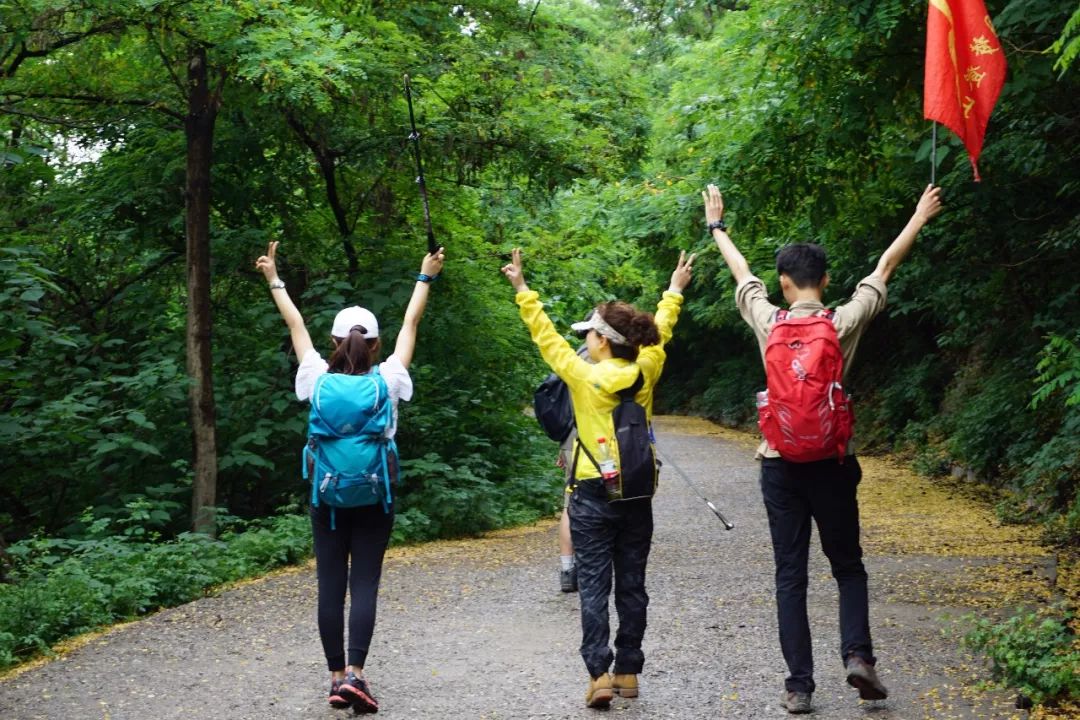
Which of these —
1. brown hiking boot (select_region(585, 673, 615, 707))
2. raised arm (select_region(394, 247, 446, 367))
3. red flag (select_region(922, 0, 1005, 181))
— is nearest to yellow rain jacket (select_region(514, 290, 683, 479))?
raised arm (select_region(394, 247, 446, 367))

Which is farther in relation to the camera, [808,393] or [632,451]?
[632,451]

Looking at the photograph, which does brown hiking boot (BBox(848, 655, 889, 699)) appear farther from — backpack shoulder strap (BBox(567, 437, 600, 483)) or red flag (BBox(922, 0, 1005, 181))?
red flag (BBox(922, 0, 1005, 181))

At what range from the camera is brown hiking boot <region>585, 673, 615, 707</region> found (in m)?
5.76

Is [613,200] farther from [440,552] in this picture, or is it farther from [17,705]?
[17,705]

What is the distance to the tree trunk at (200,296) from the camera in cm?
1169

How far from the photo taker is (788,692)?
18.7 feet

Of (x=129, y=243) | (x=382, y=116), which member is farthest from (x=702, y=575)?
(x=129, y=243)

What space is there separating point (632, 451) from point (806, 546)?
91cm

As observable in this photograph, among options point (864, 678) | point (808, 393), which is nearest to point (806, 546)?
point (864, 678)

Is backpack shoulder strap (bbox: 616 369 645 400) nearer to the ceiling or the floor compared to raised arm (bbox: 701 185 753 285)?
nearer to the floor

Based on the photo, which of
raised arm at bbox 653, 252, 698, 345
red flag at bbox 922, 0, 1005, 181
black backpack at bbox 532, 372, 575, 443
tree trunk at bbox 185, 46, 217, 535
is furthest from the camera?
tree trunk at bbox 185, 46, 217, 535

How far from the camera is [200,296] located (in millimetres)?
11727

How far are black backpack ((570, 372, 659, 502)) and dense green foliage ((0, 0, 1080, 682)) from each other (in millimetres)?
3122

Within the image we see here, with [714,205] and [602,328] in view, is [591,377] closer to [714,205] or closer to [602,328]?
[602,328]
